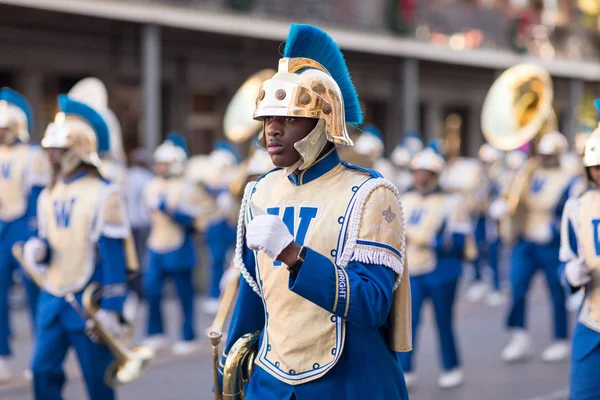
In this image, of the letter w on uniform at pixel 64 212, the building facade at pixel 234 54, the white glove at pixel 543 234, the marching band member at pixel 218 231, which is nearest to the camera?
the letter w on uniform at pixel 64 212

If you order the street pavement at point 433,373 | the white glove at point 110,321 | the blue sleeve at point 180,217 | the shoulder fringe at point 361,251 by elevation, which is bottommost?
the street pavement at point 433,373

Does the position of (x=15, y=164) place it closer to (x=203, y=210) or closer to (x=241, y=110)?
(x=241, y=110)

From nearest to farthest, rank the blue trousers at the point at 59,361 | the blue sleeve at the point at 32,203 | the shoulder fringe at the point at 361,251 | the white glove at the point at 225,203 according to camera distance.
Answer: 1. the shoulder fringe at the point at 361,251
2. the blue trousers at the point at 59,361
3. the blue sleeve at the point at 32,203
4. the white glove at the point at 225,203

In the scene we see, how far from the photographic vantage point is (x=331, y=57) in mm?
3545

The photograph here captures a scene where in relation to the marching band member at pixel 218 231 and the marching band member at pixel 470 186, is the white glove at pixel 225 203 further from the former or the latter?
the marching band member at pixel 470 186

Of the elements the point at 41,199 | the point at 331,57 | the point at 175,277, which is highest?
the point at 331,57

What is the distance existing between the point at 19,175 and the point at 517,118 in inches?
202

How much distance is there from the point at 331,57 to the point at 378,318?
96 centimetres

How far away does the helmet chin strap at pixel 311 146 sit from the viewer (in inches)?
132

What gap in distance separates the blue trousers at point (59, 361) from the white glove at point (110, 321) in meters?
0.11

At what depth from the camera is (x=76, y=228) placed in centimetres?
593

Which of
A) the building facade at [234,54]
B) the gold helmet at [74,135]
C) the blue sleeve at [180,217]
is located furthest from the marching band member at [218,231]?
the gold helmet at [74,135]

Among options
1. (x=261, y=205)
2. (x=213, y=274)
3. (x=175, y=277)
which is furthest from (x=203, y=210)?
(x=261, y=205)

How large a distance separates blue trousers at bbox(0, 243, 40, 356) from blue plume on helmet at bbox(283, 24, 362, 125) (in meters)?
5.58
